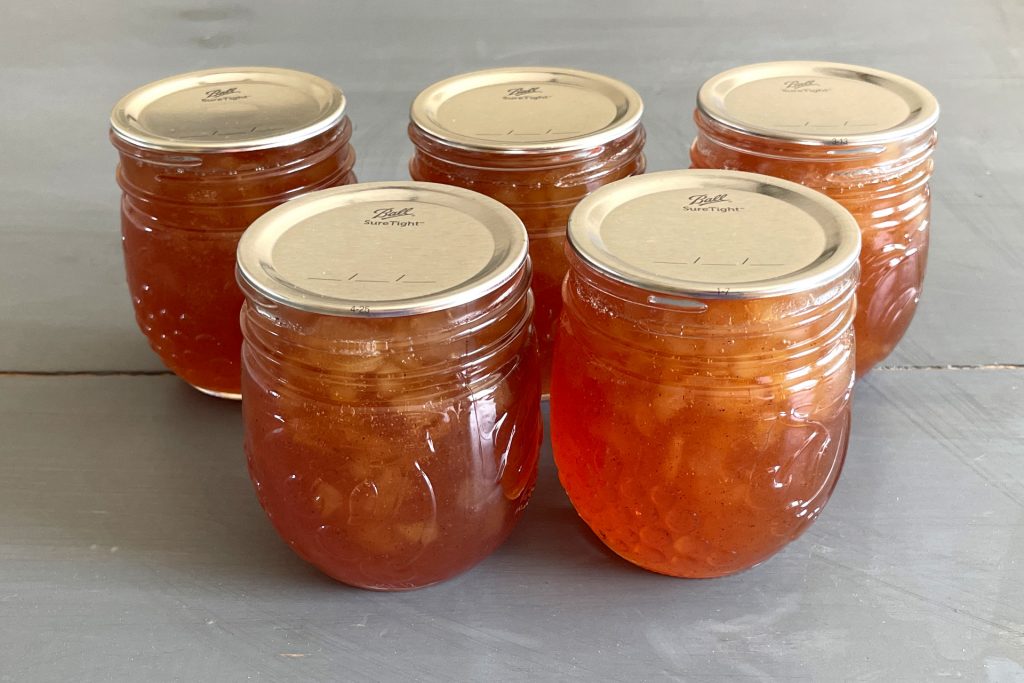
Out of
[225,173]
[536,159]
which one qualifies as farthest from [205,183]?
[536,159]

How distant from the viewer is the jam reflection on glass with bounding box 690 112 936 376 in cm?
94

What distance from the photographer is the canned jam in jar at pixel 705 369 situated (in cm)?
71

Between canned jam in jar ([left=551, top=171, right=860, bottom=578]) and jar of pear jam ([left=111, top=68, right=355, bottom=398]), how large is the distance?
0.29m

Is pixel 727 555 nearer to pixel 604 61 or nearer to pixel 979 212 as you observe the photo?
pixel 979 212

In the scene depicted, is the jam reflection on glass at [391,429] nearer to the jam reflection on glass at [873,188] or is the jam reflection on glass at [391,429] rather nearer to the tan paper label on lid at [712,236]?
the tan paper label on lid at [712,236]

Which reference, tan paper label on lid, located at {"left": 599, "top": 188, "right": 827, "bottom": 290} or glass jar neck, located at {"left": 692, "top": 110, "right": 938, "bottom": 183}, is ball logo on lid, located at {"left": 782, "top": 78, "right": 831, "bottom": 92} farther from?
tan paper label on lid, located at {"left": 599, "top": 188, "right": 827, "bottom": 290}

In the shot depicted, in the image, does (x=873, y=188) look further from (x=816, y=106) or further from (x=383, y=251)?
(x=383, y=251)

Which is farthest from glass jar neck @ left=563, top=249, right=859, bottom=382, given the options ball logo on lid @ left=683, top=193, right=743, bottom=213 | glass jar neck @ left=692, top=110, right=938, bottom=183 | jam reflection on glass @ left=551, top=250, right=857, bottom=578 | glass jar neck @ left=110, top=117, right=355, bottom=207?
glass jar neck @ left=110, top=117, right=355, bottom=207

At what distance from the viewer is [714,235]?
77 cm

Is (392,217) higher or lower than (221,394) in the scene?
higher

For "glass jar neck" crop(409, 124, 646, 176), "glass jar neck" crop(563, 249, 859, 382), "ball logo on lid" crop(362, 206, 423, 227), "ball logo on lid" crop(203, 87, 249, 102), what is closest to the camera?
"glass jar neck" crop(563, 249, 859, 382)

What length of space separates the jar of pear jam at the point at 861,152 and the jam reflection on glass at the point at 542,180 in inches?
4.0

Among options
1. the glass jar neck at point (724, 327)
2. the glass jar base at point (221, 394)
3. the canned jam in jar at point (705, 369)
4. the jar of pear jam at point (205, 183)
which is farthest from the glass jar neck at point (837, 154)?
the glass jar base at point (221, 394)

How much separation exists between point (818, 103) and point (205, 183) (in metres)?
0.55
